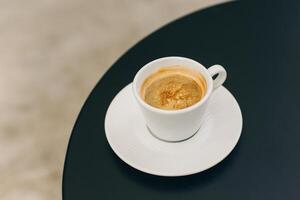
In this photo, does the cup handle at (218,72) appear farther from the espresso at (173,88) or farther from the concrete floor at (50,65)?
the concrete floor at (50,65)

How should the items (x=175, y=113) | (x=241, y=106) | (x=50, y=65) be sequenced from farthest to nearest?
(x=50, y=65) < (x=241, y=106) < (x=175, y=113)

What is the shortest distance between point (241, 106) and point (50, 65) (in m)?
1.08

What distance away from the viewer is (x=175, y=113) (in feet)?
2.50

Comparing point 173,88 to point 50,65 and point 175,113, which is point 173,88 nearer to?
point 175,113

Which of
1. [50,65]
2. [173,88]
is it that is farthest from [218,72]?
[50,65]

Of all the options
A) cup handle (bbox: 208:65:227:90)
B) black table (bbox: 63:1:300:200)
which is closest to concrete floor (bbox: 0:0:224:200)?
black table (bbox: 63:1:300:200)

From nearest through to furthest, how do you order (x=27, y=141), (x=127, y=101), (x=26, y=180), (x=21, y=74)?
(x=127, y=101) → (x=26, y=180) → (x=27, y=141) → (x=21, y=74)

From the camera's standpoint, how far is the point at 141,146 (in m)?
0.82

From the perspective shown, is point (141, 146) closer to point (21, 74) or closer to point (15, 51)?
point (21, 74)

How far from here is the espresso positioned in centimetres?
81

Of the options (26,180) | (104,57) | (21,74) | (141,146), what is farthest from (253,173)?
(21,74)

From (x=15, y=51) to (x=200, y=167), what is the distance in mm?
1313

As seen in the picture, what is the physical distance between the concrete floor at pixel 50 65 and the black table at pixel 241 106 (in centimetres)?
56

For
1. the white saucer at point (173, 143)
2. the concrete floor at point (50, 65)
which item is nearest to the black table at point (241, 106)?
the white saucer at point (173, 143)
